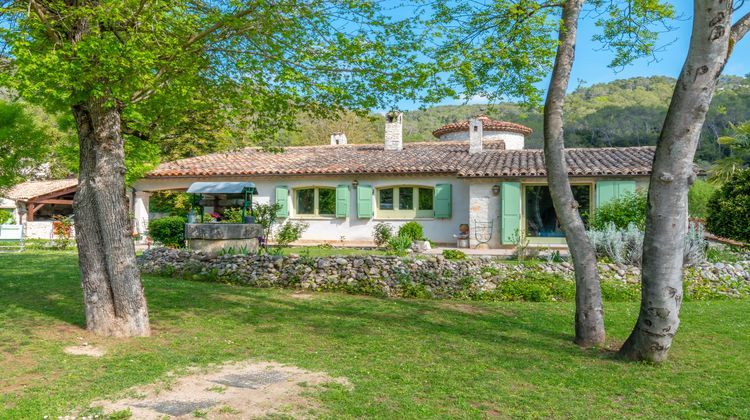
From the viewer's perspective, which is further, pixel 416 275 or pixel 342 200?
pixel 342 200

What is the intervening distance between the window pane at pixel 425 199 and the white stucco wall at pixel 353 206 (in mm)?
528

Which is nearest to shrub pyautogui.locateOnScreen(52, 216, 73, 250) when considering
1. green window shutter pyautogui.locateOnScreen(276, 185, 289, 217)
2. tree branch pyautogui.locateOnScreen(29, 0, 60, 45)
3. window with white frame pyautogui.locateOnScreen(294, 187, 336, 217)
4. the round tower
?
green window shutter pyautogui.locateOnScreen(276, 185, 289, 217)

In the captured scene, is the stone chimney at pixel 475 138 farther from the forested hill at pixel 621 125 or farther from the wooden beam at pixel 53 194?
the wooden beam at pixel 53 194

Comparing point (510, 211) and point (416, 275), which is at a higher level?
point (510, 211)

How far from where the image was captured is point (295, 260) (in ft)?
31.8

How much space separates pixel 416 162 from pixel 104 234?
1315 centimetres

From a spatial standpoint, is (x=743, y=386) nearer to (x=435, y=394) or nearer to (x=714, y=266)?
(x=435, y=394)

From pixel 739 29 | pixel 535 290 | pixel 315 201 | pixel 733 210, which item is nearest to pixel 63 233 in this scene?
pixel 315 201

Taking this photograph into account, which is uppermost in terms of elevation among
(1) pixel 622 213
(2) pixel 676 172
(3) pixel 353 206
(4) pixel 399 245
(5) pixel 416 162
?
(5) pixel 416 162

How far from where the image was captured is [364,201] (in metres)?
17.3

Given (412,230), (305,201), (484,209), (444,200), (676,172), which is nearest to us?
(676,172)

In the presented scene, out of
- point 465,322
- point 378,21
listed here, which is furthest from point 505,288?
point 378,21

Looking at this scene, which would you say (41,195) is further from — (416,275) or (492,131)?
(416,275)

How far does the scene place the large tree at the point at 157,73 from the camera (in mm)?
4682
